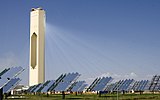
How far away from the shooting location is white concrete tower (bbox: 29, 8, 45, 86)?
94562mm

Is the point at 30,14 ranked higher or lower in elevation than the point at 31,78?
higher

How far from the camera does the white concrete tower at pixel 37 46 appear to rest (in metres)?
94.6

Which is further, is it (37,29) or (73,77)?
(37,29)

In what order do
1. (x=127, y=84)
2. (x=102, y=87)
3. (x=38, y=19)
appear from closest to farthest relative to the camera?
(x=102, y=87) < (x=127, y=84) < (x=38, y=19)

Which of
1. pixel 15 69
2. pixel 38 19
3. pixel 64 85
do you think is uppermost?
pixel 38 19

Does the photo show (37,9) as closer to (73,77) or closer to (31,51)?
(31,51)

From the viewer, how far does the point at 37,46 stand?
9650cm

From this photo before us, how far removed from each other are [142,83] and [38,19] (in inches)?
1482

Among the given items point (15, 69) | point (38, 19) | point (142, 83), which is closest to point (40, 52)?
point (38, 19)

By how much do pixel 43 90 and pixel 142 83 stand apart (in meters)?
33.7

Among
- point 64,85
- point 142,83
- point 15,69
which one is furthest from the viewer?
point 142,83

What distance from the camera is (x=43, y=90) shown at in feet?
160

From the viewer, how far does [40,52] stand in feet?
315

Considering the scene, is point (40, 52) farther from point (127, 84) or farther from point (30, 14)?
point (127, 84)
